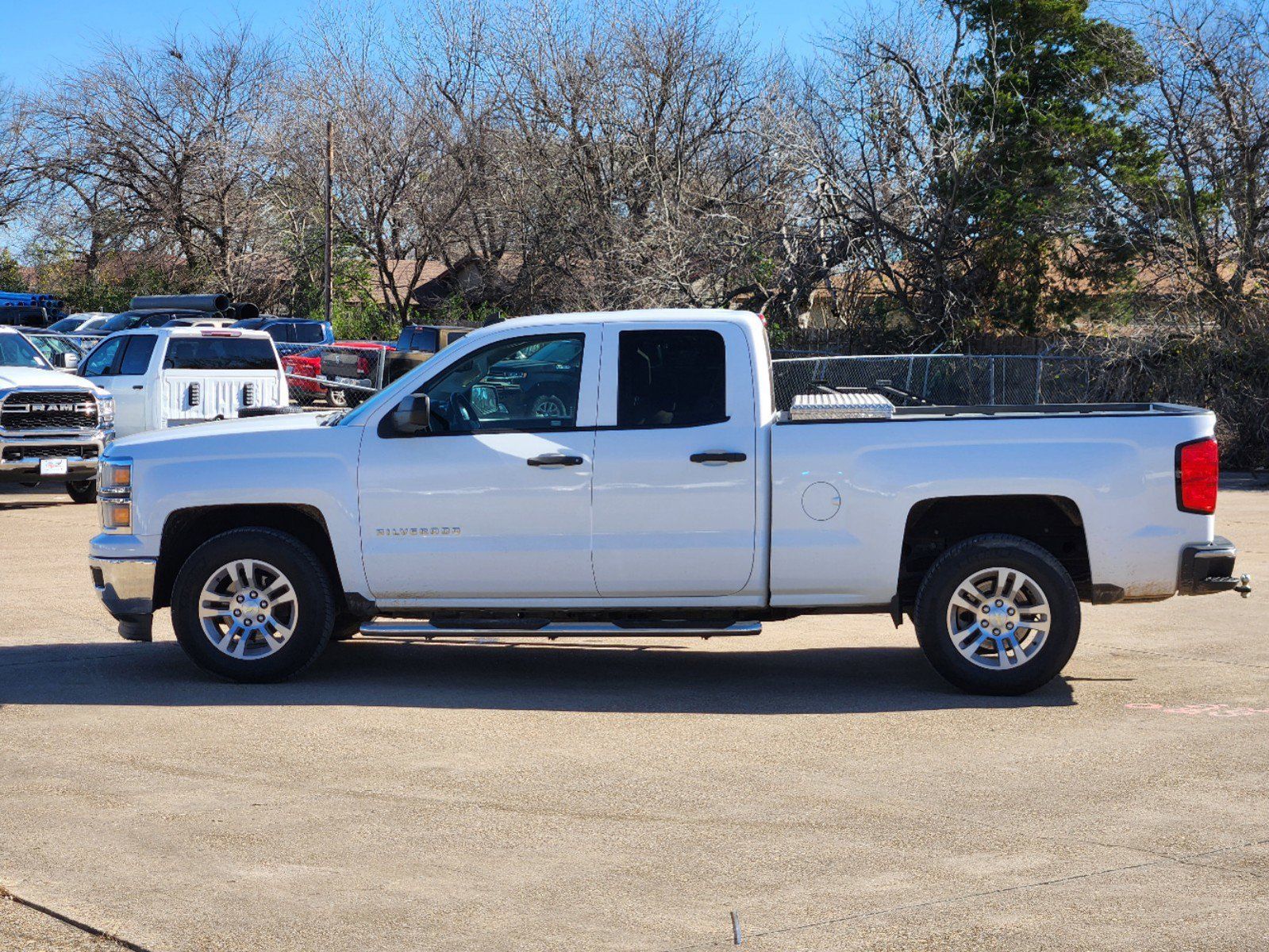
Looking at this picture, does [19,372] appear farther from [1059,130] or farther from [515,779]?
[1059,130]

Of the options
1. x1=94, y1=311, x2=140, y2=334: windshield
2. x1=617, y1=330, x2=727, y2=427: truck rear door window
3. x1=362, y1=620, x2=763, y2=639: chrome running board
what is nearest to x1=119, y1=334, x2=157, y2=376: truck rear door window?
x1=362, y1=620, x2=763, y2=639: chrome running board

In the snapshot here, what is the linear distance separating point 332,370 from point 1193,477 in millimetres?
19715

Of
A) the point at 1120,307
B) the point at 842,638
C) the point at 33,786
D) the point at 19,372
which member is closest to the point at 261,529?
the point at 33,786

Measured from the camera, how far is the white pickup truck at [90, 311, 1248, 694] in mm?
7645

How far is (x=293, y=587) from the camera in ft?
26.2

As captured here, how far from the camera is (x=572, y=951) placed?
436cm

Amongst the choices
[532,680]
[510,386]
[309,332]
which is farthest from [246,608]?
[309,332]

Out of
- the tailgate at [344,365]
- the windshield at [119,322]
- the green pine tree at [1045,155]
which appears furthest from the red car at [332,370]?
the green pine tree at [1045,155]

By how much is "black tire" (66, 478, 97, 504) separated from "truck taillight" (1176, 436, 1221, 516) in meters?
14.4

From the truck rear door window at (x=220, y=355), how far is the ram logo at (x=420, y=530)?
12150mm

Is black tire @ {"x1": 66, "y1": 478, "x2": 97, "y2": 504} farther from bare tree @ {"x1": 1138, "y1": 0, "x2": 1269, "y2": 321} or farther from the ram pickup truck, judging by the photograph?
bare tree @ {"x1": 1138, "y1": 0, "x2": 1269, "y2": 321}

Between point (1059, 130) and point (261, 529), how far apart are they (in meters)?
24.2

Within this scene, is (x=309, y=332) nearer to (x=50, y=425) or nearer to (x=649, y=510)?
(x=50, y=425)

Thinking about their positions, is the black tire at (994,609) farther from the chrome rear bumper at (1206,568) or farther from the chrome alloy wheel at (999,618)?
the chrome rear bumper at (1206,568)
